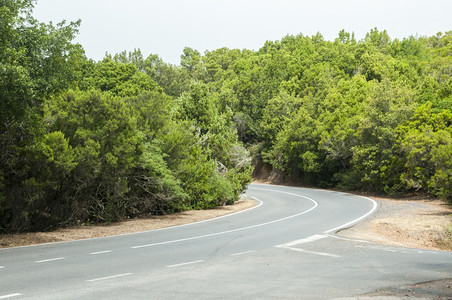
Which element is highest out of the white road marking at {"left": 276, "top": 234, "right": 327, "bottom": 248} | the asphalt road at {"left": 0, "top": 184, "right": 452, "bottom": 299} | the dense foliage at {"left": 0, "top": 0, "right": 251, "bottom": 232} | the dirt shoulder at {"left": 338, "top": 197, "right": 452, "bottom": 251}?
the dense foliage at {"left": 0, "top": 0, "right": 251, "bottom": 232}

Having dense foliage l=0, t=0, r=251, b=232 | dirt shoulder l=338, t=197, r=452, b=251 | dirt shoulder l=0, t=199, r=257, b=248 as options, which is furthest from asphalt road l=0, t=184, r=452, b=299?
dense foliage l=0, t=0, r=251, b=232

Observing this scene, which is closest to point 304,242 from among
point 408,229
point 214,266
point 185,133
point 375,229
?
point 214,266

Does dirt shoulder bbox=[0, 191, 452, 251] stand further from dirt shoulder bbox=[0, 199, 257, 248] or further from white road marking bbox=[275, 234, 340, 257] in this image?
white road marking bbox=[275, 234, 340, 257]

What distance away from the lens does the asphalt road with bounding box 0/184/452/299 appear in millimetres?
8625

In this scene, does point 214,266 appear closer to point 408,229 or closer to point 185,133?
point 408,229

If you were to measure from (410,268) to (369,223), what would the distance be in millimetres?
10626

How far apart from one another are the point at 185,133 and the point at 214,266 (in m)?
15.4

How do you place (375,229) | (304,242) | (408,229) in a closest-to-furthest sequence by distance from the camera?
(304,242)
(375,229)
(408,229)

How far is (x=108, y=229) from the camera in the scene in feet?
62.9

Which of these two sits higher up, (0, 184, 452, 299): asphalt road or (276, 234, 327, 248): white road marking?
(0, 184, 452, 299): asphalt road

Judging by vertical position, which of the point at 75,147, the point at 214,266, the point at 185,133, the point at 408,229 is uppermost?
the point at 185,133

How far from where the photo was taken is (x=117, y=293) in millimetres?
8406

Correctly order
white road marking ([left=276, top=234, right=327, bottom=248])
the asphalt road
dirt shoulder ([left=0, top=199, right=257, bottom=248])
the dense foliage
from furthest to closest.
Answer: dirt shoulder ([left=0, top=199, right=257, bottom=248]) < white road marking ([left=276, top=234, right=327, bottom=248]) < the dense foliage < the asphalt road

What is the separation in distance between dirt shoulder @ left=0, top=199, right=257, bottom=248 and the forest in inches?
29.3
